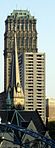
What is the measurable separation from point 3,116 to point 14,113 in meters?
2.97

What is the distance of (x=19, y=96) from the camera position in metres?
197

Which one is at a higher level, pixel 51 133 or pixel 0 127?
pixel 0 127

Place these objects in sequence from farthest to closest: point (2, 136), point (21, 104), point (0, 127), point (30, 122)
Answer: point (21, 104) < point (30, 122) < point (2, 136) < point (0, 127)

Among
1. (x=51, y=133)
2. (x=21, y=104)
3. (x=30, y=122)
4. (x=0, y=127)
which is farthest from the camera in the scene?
(x=21, y=104)

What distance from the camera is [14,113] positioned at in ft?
462

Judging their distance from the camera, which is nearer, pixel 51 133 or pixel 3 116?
pixel 3 116

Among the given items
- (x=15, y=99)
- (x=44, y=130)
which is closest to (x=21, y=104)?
(x=15, y=99)

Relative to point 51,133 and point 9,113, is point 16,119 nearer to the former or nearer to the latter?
point 9,113

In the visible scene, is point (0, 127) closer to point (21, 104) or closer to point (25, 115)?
point (25, 115)

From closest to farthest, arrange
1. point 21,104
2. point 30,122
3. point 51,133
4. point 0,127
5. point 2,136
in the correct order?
point 0,127 → point 2,136 → point 30,122 → point 51,133 → point 21,104

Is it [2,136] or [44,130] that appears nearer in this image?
[2,136]

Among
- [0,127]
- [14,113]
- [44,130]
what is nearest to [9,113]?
[14,113]

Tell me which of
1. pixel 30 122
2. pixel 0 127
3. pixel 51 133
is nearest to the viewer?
pixel 0 127

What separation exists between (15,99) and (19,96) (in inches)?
83.9
